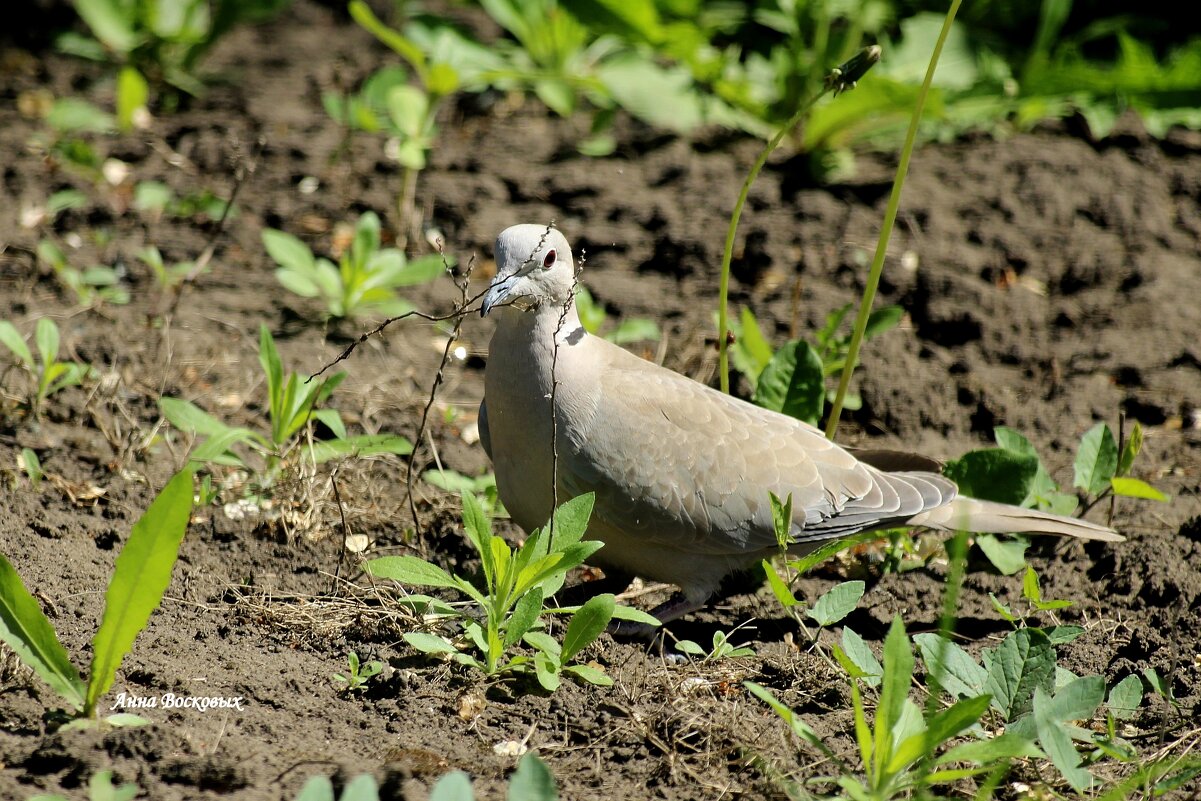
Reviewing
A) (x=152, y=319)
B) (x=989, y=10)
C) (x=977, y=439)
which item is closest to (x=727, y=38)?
(x=989, y=10)

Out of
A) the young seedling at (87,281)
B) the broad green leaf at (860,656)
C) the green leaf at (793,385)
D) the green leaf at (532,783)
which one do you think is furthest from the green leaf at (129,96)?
the green leaf at (532,783)

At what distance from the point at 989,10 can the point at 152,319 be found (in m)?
A: 4.80

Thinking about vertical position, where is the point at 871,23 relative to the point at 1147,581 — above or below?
above

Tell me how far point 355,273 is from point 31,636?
7.78 feet

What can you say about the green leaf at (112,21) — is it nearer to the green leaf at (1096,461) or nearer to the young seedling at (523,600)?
the young seedling at (523,600)

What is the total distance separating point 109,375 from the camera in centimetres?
441

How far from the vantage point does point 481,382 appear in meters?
4.87

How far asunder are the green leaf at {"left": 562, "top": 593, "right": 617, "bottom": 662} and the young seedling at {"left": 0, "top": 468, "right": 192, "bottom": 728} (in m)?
0.98

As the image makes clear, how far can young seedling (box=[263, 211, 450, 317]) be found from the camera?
15.6 ft

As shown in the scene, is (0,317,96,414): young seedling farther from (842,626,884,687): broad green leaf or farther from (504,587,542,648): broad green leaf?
(842,626,884,687): broad green leaf

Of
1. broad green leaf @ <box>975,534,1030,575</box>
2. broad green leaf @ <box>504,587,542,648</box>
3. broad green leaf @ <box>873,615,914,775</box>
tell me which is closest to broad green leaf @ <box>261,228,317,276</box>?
broad green leaf @ <box>504,587,542,648</box>

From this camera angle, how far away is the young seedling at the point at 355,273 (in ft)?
15.6

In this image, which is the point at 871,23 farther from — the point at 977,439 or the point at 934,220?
the point at 977,439

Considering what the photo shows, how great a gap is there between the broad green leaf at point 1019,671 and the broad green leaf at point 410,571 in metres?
1.35
